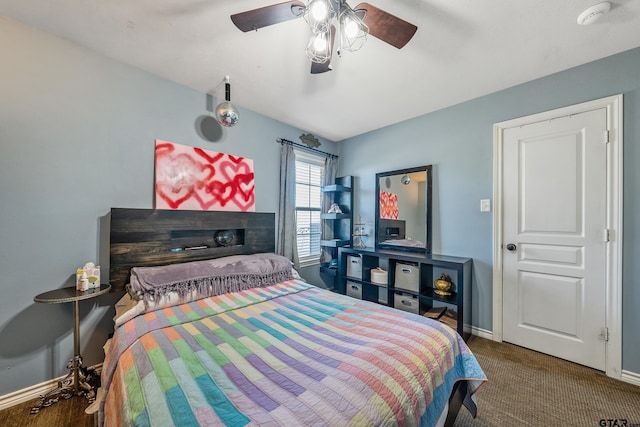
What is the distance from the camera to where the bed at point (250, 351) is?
2.82 feet

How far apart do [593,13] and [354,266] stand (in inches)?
115

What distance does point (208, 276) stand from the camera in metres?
2.00

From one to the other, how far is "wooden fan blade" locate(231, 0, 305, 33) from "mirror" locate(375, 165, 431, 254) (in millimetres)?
2278

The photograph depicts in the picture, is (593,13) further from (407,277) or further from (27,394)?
(27,394)

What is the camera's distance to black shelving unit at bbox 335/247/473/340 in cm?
240

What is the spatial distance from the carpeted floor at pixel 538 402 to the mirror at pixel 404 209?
1346 millimetres

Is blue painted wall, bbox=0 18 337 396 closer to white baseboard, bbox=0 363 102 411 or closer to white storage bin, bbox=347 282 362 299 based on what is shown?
white baseboard, bbox=0 363 102 411

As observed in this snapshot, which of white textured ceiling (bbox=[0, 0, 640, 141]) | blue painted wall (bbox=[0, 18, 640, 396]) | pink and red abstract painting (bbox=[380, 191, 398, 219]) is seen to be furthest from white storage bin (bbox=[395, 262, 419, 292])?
white textured ceiling (bbox=[0, 0, 640, 141])

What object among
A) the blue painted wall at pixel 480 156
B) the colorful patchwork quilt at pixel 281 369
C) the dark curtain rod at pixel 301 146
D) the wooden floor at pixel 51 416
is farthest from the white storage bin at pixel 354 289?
the wooden floor at pixel 51 416

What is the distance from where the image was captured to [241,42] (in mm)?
1779

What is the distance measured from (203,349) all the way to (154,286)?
0.83m

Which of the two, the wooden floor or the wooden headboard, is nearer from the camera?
the wooden floor

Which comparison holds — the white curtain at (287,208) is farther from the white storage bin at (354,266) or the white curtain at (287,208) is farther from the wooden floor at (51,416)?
the wooden floor at (51,416)

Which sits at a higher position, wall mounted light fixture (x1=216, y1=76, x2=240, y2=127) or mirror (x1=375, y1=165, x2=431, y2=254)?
wall mounted light fixture (x1=216, y1=76, x2=240, y2=127)
